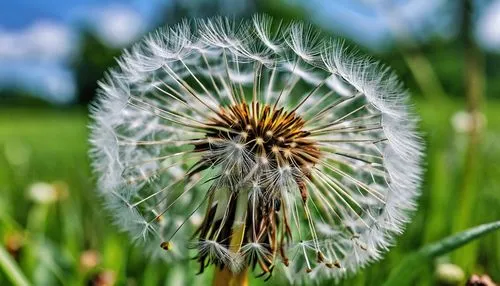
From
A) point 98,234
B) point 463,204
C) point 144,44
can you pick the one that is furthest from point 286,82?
point 98,234

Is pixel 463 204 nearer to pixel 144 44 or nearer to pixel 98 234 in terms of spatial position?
pixel 144 44

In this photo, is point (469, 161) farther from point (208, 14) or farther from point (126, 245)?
point (208, 14)

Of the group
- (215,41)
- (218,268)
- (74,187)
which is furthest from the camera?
(74,187)

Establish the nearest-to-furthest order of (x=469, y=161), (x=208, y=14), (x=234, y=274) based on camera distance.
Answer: (x=234, y=274) → (x=469, y=161) → (x=208, y=14)

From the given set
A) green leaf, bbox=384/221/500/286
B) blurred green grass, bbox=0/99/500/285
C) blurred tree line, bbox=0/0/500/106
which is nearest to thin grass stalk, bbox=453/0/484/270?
blurred green grass, bbox=0/99/500/285

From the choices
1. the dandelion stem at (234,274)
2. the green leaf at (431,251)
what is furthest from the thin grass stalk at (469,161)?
the dandelion stem at (234,274)

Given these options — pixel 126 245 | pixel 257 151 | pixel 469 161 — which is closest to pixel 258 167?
pixel 257 151
